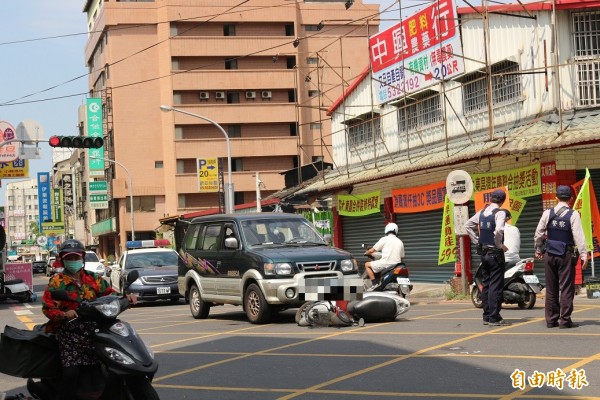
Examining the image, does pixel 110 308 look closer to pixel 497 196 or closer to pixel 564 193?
pixel 564 193

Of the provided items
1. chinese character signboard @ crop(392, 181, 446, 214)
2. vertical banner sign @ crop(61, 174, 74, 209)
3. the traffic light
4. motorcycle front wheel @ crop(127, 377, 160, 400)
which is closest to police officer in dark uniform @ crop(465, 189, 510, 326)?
motorcycle front wheel @ crop(127, 377, 160, 400)

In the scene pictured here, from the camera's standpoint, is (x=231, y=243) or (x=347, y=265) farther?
(x=231, y=243)

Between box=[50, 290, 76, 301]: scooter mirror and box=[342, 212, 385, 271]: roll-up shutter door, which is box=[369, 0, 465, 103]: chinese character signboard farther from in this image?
box=[50, 290, 76, 301]: scooter mirror

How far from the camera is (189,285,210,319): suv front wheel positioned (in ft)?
61.4

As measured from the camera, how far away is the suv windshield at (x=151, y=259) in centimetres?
2747

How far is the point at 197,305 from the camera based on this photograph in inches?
742

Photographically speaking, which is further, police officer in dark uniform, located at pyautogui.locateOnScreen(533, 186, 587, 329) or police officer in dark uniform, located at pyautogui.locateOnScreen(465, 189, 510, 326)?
police officer in dark uniform, located at pyautogui.locateOnScreen(465, 189, 510, 326)

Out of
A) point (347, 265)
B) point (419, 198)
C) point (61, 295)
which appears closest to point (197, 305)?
point (347, 265)

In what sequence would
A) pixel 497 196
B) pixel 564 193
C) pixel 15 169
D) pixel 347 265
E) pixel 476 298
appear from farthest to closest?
pixel 15 169, pixel 476 298, pixel 347 265, pixel 497 196, pixel 564 193

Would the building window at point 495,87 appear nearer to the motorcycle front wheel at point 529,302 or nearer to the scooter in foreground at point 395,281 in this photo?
the scooter in foreground at point 395,281

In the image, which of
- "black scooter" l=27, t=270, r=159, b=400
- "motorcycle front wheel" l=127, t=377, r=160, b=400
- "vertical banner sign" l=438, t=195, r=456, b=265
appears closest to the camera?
"black scooter" l=27, t=270, r=159, b=400

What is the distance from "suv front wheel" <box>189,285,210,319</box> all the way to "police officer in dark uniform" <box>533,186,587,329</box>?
25.0 feet

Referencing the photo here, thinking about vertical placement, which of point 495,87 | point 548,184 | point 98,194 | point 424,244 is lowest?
point 424,244

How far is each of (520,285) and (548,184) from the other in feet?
18.2
